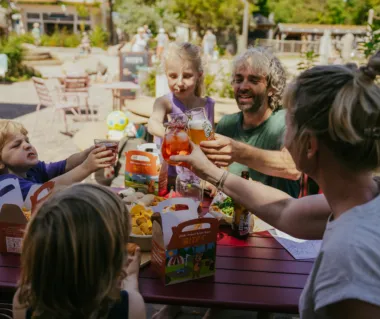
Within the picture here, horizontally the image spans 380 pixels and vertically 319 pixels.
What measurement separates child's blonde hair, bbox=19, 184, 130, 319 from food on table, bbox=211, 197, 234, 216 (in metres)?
0.92

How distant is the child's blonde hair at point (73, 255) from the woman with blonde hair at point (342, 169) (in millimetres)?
562

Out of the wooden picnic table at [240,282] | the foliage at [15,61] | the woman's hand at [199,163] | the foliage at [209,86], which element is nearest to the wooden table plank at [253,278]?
the wooden picnic table at [240,282]

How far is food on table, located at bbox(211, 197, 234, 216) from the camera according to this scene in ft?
7.08

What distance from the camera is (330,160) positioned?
4.10 ft

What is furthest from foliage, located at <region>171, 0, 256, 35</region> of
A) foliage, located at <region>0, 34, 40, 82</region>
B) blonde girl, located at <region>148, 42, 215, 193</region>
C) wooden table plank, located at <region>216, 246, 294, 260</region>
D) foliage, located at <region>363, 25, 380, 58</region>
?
wooden table plank, located at <region>216, 246, 294, 260</region>

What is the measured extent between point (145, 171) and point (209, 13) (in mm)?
37076

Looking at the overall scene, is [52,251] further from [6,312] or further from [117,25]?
[117,25]

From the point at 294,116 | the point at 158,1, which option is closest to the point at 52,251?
the point at 294,116

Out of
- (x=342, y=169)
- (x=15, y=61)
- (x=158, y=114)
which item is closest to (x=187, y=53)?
(x=158, y=114)

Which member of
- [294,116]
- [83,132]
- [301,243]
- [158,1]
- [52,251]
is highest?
[158,1]

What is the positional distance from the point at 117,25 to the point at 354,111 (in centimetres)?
3905

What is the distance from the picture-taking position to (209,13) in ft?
123

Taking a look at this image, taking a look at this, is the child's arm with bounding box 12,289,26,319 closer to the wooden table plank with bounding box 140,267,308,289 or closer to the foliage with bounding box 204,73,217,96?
the wooden table plank with bounding box 140,267,308,289

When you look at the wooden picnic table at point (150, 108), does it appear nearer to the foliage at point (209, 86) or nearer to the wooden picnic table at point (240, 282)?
the foliage at point (209, 86)
